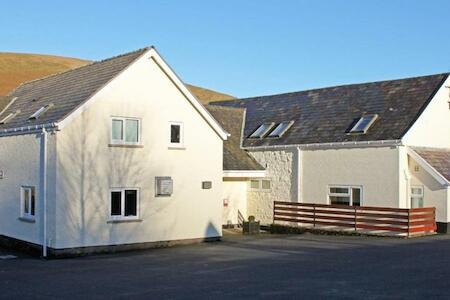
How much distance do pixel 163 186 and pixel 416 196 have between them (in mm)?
10465

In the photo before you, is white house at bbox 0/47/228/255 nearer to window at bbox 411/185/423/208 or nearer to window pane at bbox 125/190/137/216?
A: window pane at bbox 125/190/137/216

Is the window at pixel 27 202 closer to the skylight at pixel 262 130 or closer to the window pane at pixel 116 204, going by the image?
the window pane at pixel 116 204

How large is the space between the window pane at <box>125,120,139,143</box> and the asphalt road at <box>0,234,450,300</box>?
3.82 m

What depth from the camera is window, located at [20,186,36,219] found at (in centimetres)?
1955

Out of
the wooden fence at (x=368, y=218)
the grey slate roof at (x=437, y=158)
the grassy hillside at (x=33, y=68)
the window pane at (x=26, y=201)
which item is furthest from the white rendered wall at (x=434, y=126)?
the grassy hillside at (x=33, y=68)

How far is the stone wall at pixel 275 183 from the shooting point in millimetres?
26938

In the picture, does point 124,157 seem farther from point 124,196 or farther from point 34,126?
point 34,126

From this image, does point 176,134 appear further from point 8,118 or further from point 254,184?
point 254,184

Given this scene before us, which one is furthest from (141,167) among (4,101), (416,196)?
(416,196)

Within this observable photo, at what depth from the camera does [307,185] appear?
1041 inches

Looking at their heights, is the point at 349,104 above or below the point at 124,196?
above

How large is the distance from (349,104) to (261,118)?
17.7 ft

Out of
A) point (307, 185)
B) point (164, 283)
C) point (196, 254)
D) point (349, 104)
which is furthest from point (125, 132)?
point (349, 104)

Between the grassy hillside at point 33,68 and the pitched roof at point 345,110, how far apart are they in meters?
58.1
